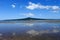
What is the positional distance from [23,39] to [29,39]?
1.73 feet

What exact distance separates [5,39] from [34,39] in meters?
2.37

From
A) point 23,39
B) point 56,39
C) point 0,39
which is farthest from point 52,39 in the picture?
point 0,39

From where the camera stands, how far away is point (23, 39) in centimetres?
1183

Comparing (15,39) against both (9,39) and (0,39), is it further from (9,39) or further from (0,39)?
(0,39)

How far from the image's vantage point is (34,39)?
1175cm

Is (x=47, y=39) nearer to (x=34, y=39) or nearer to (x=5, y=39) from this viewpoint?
(x=34, y=39)

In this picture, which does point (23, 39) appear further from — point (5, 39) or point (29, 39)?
point (5, 39)

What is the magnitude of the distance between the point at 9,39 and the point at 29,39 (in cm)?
163

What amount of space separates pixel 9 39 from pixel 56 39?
383cm

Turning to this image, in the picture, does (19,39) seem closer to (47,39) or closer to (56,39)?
(47,39)

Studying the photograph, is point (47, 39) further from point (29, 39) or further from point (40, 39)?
point (29, 39)

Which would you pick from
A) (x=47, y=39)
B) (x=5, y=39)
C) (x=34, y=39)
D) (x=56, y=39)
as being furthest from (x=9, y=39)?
(x=56, y=39)

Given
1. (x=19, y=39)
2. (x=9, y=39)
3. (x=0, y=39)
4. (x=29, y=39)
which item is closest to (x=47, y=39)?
(x=29, y=39)

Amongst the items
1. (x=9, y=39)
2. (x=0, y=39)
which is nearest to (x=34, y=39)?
(x=9, y=39)
